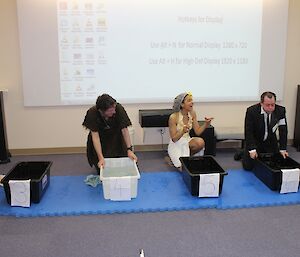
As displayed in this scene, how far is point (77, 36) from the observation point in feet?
14.5

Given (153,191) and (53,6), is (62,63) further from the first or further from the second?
(153,191)

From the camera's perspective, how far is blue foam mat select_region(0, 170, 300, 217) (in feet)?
9.82

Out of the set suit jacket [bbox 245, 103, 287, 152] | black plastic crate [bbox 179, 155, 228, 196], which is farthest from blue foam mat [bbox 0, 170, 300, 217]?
suit jacket [bbox 245, 103, 287, 152]

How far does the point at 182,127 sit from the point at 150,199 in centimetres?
99

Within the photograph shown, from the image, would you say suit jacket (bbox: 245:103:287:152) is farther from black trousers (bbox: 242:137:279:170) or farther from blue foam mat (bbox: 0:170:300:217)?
blue foam mat (bbox: 0:170:300:217)

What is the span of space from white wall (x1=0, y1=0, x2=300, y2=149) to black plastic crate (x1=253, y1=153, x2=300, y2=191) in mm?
1247

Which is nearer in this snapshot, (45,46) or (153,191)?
(153,191)

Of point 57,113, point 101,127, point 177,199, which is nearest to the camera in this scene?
point 177,199

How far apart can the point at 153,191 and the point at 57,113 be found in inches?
73.1

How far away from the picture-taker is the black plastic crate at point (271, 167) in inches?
129

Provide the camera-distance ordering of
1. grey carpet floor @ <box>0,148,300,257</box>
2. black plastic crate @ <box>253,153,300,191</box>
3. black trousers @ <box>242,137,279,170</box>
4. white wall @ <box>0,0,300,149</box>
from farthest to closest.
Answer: white wall @ <box>0,0,300,149</box>, black trousers @ <box>242,137,279,170</box>, black plastic crate @ <box>253,153,300,191</box>, grey carpet floor @ <box>0,148,300,257</box>

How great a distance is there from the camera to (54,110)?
459 centimetres

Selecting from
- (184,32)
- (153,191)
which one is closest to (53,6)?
(184,32)

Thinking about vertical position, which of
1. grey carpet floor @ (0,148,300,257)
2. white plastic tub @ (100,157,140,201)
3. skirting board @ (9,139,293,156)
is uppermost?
white plastic tub @ (100,157,140,201)
